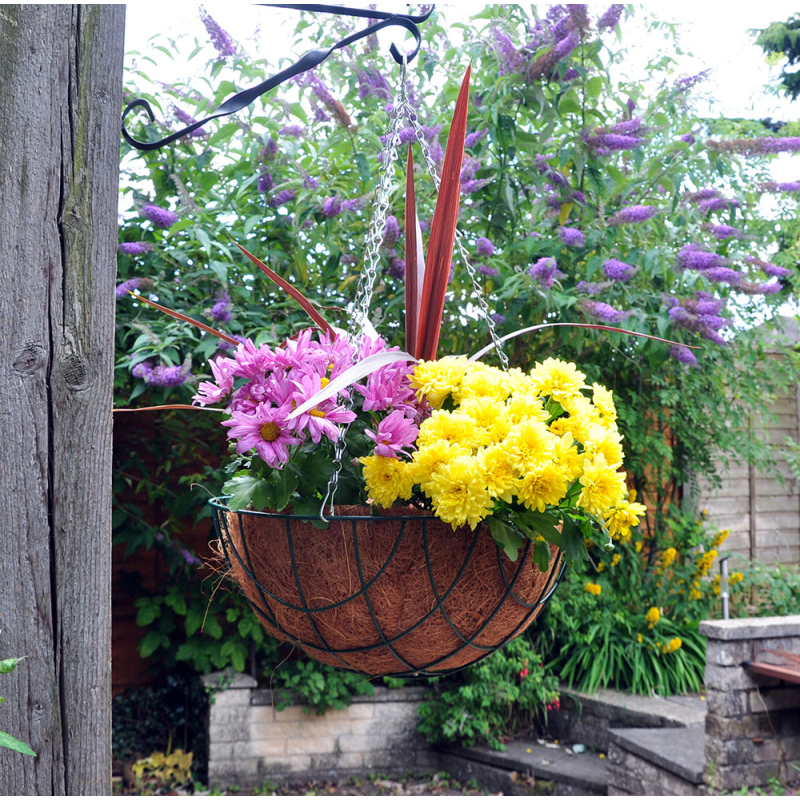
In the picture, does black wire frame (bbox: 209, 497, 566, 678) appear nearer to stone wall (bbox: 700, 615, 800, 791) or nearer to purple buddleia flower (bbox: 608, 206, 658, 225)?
purple buddleia flower (bbox: 608, 206, 658, 225)

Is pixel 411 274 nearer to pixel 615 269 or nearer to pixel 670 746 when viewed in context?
pixel 615 269

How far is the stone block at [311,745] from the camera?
3248 millimetres

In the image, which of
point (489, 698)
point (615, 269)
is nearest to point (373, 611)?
point (615, 269)

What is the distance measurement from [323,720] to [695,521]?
7.12ft

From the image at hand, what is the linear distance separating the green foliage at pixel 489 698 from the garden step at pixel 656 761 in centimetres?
44

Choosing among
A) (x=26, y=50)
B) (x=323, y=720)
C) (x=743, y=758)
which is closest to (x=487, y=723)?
(x=323, y=720)

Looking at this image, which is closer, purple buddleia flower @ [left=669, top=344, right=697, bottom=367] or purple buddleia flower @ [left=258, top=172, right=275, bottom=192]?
purple buddleia flower @ [left=669, top=344, right=697, bottom=367]

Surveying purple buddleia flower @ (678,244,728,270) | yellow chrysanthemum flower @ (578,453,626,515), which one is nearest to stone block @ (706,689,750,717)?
purple buddleia flower @ (678,244,728,270)

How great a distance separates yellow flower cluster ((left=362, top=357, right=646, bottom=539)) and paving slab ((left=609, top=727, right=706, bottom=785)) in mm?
2258

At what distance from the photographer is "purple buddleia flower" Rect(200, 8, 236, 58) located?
2.30 meters

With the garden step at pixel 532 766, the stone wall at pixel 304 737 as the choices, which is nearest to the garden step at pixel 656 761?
the garden step at pixel 532 766

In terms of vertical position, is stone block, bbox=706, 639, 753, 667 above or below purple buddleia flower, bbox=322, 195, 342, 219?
below

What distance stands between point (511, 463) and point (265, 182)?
1883 mm

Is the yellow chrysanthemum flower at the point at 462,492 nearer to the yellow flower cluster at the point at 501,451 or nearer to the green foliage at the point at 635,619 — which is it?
the yellow flower cluster at the point at 501,451
